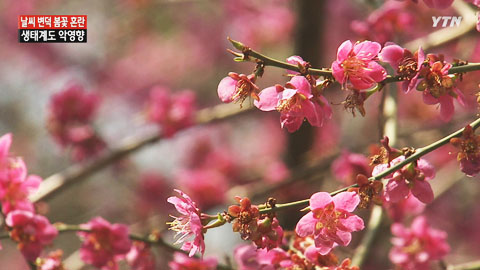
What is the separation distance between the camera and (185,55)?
20.4ft

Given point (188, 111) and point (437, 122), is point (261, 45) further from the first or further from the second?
point (188, 111)

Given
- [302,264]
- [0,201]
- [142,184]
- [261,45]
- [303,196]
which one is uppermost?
[261,45]

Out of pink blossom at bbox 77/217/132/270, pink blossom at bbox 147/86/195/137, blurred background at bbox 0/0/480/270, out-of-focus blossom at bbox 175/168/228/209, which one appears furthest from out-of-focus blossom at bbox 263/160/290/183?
pink blossom at bbox 77/217/132/270

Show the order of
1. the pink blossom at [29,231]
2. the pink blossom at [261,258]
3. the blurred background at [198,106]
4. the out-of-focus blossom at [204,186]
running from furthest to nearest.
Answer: the out-of-focus blossom at [204,186]
the blurred background at [198,106]
the pink blossom at [29,231]
the pink blossom at [261,258]

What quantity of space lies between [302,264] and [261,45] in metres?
3.95

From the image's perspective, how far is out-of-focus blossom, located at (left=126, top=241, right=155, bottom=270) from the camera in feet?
6.45

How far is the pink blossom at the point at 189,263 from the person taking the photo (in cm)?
183

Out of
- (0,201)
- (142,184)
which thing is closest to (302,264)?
(0,201)

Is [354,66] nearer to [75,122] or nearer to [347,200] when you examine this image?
[347,200]

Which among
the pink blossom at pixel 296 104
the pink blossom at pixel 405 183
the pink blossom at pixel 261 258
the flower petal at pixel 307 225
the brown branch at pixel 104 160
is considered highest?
the brown branch at pixel 104 160

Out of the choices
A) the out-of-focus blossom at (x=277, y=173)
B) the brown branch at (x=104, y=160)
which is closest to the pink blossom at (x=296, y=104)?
the brown branch at (x=104, y=160)
